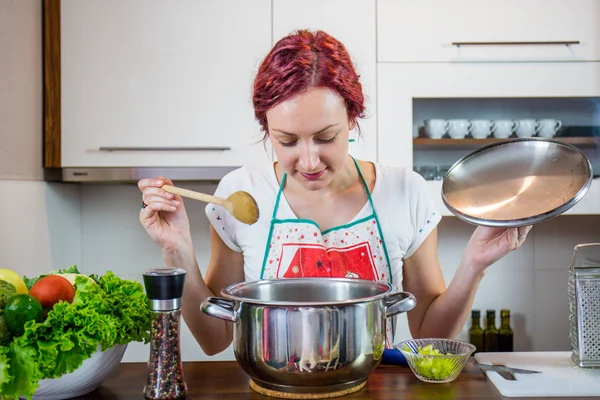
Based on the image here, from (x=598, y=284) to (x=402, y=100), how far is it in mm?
1107

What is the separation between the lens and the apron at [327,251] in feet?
4.59

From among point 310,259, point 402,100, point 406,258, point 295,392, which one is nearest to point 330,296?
point 295,392

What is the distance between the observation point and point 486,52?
2.07 meters

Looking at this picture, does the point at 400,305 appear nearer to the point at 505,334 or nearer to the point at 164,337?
the point at 164,337

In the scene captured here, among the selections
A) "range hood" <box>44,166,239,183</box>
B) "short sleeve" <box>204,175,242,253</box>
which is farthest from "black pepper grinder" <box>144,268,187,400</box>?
"range hood" <box>44,166,239,183</box>

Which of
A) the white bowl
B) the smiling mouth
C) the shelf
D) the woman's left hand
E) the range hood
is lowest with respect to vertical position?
the white bowl

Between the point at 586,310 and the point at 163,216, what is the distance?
81 centimetres

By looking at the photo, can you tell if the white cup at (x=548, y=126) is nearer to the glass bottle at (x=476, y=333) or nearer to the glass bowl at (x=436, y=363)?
the glass bottle at (x=476, y=333)

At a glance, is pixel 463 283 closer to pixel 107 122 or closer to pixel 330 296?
pixel 330 296

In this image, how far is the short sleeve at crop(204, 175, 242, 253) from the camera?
4.79 feet

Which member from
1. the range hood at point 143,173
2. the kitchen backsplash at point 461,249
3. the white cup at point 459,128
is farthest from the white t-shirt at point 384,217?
the kitchen backsplash at point 461,249

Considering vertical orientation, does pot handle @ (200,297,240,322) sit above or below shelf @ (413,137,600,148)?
below

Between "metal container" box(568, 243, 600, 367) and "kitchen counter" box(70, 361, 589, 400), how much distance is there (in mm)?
198

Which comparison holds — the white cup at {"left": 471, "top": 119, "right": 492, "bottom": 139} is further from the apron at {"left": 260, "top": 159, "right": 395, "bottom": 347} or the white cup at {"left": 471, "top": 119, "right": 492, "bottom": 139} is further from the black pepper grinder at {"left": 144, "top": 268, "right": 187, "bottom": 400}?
the black pepper grinder at {"left": 144, "top": 268, "right": 187, "bottom": 400}
